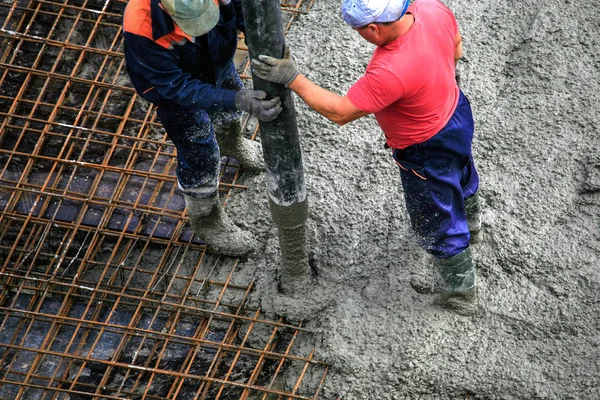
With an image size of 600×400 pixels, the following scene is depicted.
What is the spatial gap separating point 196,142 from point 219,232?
655 mm

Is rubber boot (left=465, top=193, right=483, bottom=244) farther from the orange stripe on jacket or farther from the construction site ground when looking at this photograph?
the orange stripe on jacket

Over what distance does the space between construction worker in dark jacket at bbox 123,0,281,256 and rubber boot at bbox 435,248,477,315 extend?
1149mm

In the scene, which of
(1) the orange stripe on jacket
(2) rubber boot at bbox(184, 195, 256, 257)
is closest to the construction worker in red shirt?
(1) the orange stripe on jacket

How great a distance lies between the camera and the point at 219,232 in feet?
15.6

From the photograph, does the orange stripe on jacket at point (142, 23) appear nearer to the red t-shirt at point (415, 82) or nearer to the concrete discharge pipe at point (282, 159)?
the concrete discharge pipe at point (282, 159)

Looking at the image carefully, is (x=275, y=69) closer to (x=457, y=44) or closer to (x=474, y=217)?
(x=457, y=44)

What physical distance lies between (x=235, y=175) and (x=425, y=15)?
1781 mm

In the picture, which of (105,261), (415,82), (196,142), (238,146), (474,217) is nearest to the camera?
(415,82)

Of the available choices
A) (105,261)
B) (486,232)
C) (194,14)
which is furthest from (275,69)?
(105,261)

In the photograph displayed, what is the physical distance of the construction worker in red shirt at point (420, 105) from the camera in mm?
3527

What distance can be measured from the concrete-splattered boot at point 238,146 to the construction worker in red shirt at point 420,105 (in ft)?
3.85

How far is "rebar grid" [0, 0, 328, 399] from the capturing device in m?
4.45

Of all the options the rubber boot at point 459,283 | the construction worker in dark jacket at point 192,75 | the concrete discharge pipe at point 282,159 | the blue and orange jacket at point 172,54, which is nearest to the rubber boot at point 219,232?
the construction worker in dark jacket at point 192,75

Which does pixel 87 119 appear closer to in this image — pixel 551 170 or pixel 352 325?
pixel 352 325
